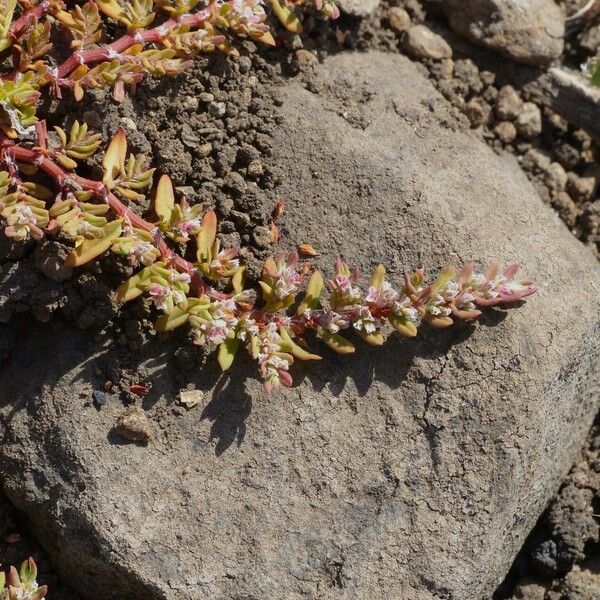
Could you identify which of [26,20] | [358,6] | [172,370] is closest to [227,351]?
[172,370]

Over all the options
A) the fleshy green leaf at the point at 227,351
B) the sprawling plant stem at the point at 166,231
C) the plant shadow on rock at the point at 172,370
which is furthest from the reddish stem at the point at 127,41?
the fleshy green leaf at the point at 227,351

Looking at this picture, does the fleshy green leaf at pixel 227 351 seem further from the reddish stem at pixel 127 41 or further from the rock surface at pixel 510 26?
the rock surface at pixel 510 26

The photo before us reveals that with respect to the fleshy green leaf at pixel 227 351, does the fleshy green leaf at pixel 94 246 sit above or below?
above

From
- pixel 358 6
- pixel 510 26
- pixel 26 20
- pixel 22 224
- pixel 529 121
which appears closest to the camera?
pixel 22 224

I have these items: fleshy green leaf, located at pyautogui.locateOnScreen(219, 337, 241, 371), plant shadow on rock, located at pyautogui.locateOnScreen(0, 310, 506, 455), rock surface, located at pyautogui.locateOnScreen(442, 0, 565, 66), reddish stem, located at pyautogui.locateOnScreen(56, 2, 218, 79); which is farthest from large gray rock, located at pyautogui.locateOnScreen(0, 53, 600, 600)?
rock surface, located at pyautogui.locateOnScreen(442, 0, 565, 66)

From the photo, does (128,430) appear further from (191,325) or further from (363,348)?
(363,348)

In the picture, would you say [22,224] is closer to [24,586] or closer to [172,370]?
[172,370]
